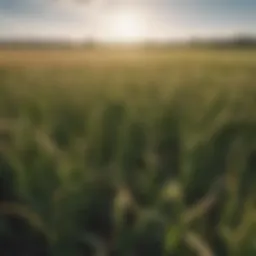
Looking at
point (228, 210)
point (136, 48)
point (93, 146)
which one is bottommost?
point (228, 210)

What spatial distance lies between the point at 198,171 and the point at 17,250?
24 cm

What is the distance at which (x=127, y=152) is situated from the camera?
68 cm

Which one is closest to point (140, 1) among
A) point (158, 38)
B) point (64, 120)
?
point (158, 38)

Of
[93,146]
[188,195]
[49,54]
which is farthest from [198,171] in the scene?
[49,54]

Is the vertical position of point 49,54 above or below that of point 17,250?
above

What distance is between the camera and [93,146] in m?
0.68

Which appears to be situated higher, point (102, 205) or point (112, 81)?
point (112, 81)

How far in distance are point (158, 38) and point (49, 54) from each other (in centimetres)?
14

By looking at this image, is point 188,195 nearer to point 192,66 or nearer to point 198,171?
point 198,171

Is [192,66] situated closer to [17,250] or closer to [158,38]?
[158,38]

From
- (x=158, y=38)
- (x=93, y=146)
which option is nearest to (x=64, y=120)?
(x=93, y=146)

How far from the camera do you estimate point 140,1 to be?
698 mm

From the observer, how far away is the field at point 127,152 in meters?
0.65

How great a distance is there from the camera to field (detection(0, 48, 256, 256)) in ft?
2.13
